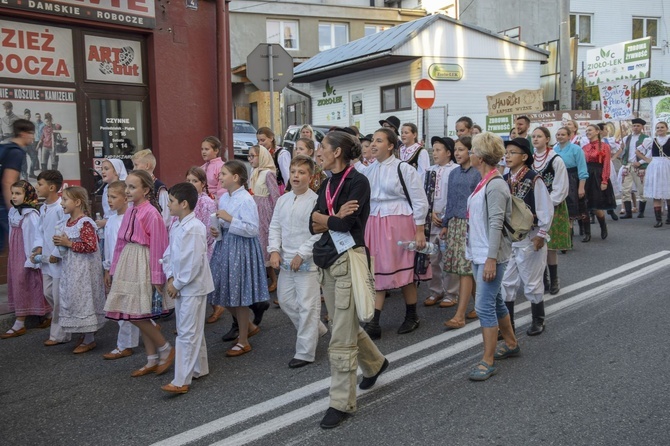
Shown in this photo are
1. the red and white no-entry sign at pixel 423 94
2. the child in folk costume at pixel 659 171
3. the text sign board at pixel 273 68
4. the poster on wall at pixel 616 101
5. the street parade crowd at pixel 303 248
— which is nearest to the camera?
the street parade crowd at pixel 303 248

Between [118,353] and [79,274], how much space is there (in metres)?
0.83

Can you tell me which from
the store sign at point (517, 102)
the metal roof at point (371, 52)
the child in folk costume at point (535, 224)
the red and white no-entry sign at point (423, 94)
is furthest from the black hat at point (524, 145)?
the metal roof at point (371, 52)

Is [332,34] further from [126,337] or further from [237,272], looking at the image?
[126,337]

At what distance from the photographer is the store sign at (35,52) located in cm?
909

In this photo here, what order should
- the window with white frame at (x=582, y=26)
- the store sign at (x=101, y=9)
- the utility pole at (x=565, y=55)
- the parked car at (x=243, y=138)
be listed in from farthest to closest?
the window with white frame at (x=582, y=26) → the parked car at (x=243, y=138) → the utility pole at (x=565, y=55) → the store sign at (x=101, y=9)

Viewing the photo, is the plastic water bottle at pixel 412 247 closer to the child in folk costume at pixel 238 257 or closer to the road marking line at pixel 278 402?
the road marking line at pixel 278 402

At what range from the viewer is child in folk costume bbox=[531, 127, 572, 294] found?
683 centimetres

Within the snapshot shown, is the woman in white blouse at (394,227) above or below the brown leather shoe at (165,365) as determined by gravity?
above

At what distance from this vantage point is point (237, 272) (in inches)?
232

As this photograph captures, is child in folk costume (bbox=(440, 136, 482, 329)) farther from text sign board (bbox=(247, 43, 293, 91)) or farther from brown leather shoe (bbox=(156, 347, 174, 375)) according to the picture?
text sign board (bbox=(247, 43, 293, 91))

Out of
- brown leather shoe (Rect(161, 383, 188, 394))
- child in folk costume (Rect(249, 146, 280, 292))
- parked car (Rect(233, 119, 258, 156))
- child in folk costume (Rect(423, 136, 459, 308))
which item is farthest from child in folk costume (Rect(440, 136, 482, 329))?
parked car (Rect(233, 119, 258, 156))

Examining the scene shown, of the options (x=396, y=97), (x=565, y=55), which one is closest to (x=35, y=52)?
(x=565, y=55)

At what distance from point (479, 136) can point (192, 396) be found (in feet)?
9.53

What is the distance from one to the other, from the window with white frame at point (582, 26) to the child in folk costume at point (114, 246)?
1177 inches
